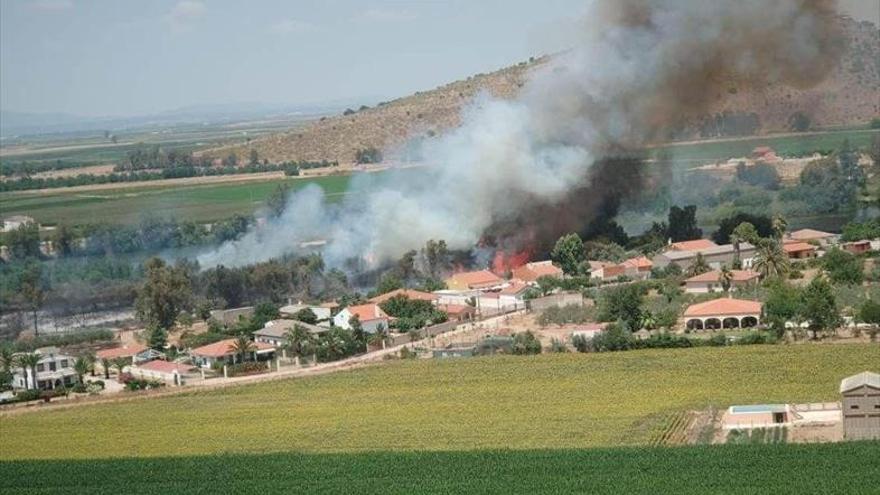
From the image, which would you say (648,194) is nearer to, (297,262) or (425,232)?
(425,232)

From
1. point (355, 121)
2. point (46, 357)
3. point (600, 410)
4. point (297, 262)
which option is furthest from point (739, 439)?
point (355, 121)

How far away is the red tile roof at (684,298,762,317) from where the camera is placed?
43469mm

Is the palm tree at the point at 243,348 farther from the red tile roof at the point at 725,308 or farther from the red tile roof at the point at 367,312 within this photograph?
the red tile roof at the point at 725,308

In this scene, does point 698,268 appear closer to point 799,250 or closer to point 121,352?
point 799,250

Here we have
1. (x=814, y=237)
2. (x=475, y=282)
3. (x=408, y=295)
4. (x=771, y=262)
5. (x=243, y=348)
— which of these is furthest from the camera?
(x=814, y=237)

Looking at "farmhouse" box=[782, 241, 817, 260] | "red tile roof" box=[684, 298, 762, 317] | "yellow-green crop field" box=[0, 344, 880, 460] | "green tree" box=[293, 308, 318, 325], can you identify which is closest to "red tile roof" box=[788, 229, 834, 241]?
"farmhouse" box=[782, 241, 817, 260]

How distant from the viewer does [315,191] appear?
7481 centimetres

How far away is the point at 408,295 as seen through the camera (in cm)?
5144

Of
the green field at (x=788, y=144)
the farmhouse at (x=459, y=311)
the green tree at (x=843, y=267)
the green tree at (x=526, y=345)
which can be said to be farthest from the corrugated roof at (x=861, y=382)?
the green field at (x=788, y=144)

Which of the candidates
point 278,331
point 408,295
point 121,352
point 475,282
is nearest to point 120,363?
point 121,352

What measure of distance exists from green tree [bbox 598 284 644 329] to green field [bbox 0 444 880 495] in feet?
56.0

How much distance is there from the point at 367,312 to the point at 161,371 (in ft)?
25.3

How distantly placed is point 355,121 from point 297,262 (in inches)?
2534

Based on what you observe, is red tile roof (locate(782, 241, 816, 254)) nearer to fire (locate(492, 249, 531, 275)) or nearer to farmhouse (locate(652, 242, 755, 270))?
farmhouse (locate(652, 242, 755, 270))
